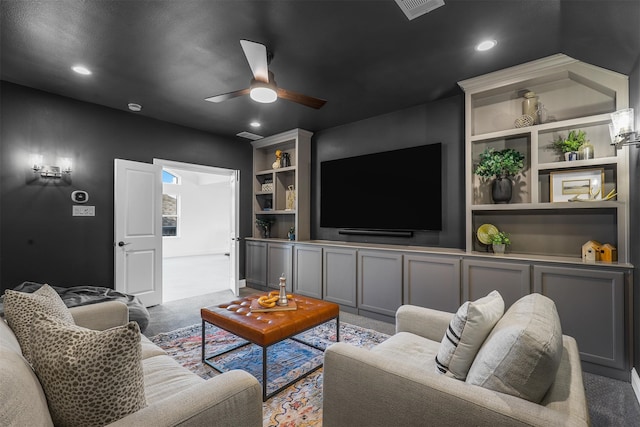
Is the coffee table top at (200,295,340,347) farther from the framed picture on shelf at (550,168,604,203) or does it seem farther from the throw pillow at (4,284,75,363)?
the framed picture on shelf at (550,168,604,203)

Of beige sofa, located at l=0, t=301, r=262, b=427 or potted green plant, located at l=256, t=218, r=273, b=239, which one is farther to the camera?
potted green plant, located at l=256, t=218, r=273, b=239

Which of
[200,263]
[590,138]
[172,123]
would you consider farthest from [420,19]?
[200,263]

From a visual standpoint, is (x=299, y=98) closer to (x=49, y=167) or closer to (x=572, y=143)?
(x=572, y=143)

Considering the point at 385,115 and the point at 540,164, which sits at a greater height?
the point at 385,115

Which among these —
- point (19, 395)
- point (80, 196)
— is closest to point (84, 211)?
point (80, 196)

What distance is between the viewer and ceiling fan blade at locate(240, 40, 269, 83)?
2.16m

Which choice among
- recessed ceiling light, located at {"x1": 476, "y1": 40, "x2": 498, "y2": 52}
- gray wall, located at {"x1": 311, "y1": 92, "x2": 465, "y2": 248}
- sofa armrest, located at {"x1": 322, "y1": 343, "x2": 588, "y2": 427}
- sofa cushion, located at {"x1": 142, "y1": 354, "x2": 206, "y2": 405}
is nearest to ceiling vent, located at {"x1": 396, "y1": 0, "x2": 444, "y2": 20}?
recessed ceiling light, located at {"x1": 476, "y1": 40, "x2": 498, "y2": 52}

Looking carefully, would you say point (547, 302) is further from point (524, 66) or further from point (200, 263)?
point (200, 263)

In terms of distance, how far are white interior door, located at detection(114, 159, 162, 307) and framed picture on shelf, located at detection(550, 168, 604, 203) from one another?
188 inches

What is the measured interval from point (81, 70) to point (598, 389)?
521 centimetres

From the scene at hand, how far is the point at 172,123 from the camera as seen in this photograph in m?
4.62

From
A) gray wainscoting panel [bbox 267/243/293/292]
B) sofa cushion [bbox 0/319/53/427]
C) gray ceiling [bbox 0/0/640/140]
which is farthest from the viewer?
gray wainscoting panel [bbox 267/243/293/292]

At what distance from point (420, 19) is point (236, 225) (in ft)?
13.8

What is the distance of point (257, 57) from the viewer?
229 centimetres
